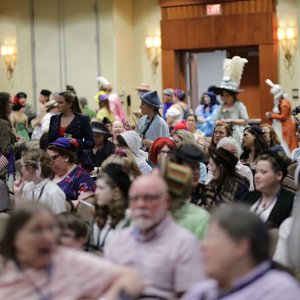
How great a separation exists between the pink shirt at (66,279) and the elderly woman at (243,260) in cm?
53

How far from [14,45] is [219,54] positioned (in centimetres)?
536

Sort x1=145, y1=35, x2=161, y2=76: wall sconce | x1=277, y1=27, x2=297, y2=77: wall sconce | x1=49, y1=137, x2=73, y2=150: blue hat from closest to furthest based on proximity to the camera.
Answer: x1=49, y1=137, x2=73, y2=150: blue hat
x1=277, y1=27, x2=297, y2=77: wall sconce
x1=145, y1=35, x2=161, y2=76: wall sconce

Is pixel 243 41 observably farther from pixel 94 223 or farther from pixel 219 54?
pixel 94 223

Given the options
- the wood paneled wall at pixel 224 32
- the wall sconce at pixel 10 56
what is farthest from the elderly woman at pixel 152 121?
the wall sconce at pixel 10 56

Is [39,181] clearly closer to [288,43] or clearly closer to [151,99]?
[151,99]

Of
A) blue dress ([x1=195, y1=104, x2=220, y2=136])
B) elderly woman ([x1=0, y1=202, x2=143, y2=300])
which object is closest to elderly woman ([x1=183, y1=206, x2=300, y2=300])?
elderly woman ([x1=0, y1=202, x2=143, y2=300])

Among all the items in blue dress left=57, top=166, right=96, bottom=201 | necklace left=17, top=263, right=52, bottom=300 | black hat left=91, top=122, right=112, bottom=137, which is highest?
black hat left=91, top=122, right=112, bottom=137

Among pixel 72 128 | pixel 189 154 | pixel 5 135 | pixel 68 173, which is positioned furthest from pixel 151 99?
pixel 189 154

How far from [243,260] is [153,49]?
14.1 metres

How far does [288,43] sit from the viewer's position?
15562 mm

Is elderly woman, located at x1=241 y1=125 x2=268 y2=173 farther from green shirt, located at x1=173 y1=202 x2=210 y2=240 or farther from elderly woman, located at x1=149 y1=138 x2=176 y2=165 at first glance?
green shirt, located at x1=173 y1=202 x2=210 y2=240

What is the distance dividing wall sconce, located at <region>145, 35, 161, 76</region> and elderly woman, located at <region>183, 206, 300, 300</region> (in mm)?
13954

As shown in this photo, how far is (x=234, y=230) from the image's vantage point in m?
2.68

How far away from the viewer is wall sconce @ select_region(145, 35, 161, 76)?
1648 centimetres
